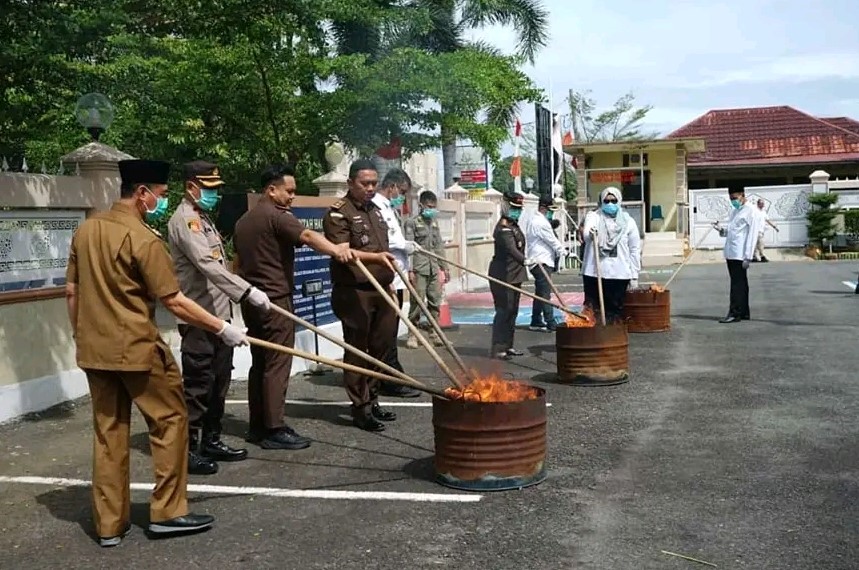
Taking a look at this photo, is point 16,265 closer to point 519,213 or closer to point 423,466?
point 423,466

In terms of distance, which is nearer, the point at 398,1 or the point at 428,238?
the point at 428,238

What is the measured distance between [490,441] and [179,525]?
1685 mm

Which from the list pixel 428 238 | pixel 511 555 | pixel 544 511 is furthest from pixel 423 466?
pixel 428 238

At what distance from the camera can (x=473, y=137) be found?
1656cm

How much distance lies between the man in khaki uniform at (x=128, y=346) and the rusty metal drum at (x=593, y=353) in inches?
156

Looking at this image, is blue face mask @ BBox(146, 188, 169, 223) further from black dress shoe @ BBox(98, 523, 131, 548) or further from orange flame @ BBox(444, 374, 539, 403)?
orange flame @ BBox(444, 374, 539, 403)

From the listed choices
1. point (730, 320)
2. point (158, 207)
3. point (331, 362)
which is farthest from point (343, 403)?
point (730, 320)

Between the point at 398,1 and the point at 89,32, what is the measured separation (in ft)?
40.3

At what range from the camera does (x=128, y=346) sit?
14.2ft

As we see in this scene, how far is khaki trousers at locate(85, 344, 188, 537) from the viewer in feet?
14.5

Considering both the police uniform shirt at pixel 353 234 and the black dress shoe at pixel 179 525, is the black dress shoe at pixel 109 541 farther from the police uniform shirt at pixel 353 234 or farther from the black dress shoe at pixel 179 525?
the police uniform shirt at pixel 353 234

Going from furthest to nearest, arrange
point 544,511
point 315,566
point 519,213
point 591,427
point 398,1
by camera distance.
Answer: point 398,1 < point 519,213 < point 591,427 < point 544,511 < point 315,566

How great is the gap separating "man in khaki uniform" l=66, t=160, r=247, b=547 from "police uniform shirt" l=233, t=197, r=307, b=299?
5.14ft

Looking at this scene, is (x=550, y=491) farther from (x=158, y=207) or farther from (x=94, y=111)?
(x=94, y=111)
